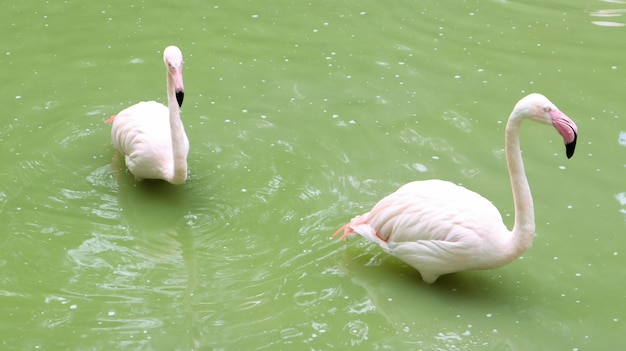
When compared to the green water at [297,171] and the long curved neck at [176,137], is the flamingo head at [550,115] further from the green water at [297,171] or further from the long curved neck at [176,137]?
the long curved neck at [176,137]

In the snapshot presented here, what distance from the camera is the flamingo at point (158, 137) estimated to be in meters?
4.97

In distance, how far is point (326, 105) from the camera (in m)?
6.21

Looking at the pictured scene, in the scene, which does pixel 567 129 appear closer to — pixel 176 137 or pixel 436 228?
pixel 436 228

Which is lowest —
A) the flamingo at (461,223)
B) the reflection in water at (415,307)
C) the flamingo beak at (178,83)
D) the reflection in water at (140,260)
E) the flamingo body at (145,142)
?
the reflection in water at (140,260)

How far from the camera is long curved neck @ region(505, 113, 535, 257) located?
423 centimetres

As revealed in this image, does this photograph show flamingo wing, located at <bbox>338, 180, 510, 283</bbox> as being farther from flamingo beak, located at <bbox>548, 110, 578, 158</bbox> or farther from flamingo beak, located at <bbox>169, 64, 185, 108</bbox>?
flamingo beak, located at <bbox>169, 64, 185, 108</bbox>

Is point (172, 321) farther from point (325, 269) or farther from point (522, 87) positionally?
point (522, 87)

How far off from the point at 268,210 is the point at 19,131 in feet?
6.15

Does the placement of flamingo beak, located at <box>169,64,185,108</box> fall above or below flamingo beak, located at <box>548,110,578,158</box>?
below

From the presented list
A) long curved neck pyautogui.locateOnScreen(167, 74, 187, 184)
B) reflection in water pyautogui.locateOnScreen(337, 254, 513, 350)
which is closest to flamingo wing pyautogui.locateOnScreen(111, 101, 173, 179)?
long curved neck pyautogui.locateOnScreen(167, 74, 187, 184)

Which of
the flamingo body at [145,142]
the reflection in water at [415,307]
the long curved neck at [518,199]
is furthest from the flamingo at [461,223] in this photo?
the flamingo body at [145,142]

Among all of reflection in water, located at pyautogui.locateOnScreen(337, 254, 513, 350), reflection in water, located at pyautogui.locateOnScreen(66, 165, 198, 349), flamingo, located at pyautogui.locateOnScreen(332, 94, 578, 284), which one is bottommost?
reflection in water, located at pyautogui.locateOnScreen(66, 165, 198, 349)

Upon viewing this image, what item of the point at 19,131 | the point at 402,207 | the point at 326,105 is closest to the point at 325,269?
the point at 402,207

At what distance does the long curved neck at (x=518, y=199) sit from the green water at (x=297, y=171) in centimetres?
36
